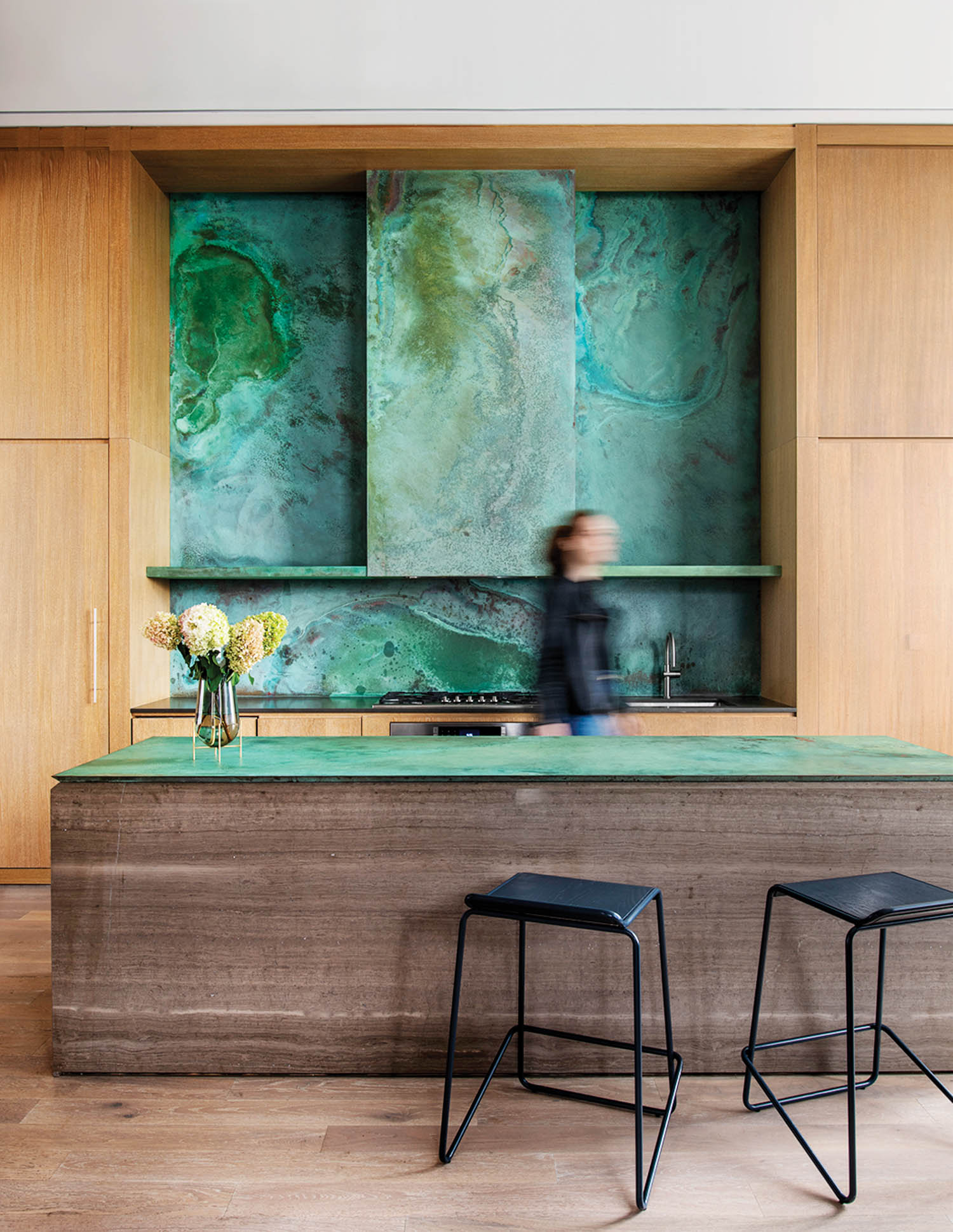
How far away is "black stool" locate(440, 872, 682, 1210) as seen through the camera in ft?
6.04

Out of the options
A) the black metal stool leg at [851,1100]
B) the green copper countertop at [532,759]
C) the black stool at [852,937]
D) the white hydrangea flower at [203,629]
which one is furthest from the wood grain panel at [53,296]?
the black metal stool leg at [851,1100]

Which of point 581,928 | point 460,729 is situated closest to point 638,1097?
point 581,928

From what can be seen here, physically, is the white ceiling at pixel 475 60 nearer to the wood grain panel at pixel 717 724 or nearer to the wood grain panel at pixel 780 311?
the wood grain panel at pixel 780 311

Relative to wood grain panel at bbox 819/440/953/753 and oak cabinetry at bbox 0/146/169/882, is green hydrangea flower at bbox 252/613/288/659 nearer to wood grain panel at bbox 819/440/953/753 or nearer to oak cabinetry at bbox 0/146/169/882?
oak cabinetry at bbox 0/146/169/882

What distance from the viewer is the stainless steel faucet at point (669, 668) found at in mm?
4352

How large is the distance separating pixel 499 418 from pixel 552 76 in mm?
1361

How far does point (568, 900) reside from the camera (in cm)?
192

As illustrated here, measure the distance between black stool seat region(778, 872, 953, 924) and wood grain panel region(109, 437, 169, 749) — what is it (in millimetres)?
2830

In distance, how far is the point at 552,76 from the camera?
3771mm

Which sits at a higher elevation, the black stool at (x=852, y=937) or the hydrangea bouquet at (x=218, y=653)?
the hydrangea bouquet at (x=218, y=653)

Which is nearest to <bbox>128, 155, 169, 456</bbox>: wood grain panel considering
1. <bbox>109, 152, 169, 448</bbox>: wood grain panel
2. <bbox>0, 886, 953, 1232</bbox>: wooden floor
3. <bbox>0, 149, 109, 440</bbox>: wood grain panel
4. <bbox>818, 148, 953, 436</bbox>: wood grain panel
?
<bbox>109, 152, 169, 448</bbox>: wood grain panel

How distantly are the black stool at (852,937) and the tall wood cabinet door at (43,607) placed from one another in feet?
9.47

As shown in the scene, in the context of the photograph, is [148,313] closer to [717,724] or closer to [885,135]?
[717,724]

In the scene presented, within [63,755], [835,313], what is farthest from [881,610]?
[63,755]
